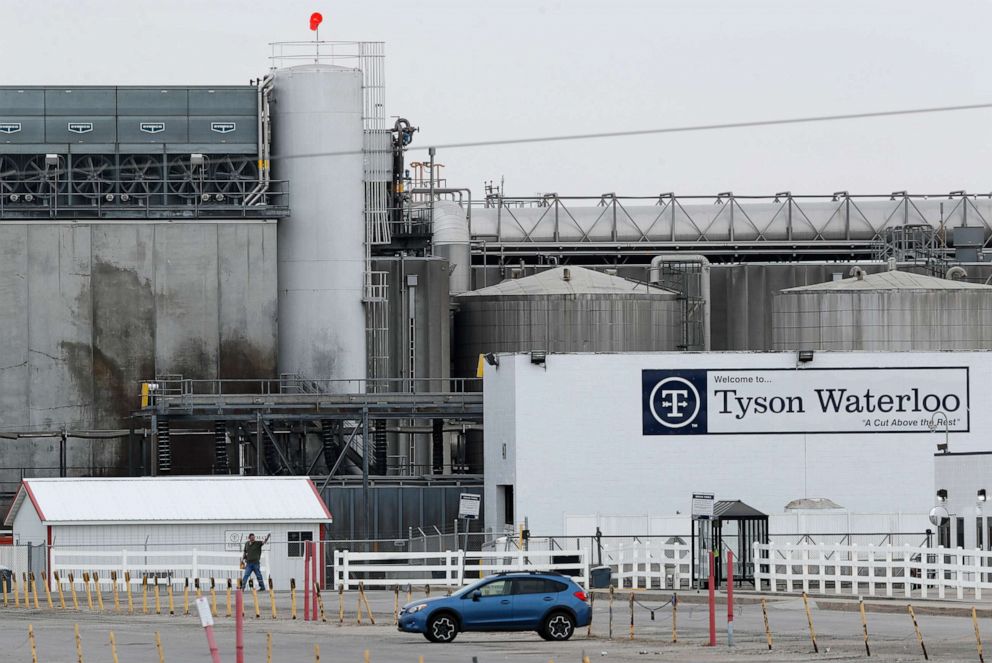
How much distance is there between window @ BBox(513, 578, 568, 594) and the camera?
34.7 meters

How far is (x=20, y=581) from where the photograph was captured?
5341 cm

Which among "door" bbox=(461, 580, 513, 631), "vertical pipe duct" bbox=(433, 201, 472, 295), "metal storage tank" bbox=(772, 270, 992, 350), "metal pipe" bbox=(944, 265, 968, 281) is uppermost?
"vertical pipe duct" bbox=(433, 201, 472, 295)

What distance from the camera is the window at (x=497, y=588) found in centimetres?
3484

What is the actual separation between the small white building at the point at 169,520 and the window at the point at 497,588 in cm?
1965

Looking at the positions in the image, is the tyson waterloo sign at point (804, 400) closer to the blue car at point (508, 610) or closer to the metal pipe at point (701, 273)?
the metal pipe at point (701, 273)

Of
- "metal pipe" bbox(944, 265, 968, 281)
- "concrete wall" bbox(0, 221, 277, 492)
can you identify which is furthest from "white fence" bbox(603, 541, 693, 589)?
"metal pipe" bbox(944, 265, 968, 281)

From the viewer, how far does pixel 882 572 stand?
53500 mm

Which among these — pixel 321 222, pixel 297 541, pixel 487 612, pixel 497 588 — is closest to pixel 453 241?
pixel 321 222

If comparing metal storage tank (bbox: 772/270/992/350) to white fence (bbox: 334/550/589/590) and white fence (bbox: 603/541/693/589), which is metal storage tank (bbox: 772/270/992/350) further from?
white fence (bbox: 334/550/589/590)

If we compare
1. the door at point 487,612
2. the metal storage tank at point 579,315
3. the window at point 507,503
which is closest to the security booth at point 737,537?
the window at point 507,503

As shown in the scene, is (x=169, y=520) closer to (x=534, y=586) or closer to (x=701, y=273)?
(x=534, y=586)

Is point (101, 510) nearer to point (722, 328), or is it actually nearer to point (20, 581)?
point (20, 581)

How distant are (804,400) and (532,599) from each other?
94.5 ft

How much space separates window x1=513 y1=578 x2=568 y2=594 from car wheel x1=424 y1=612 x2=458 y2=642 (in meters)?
1.27
